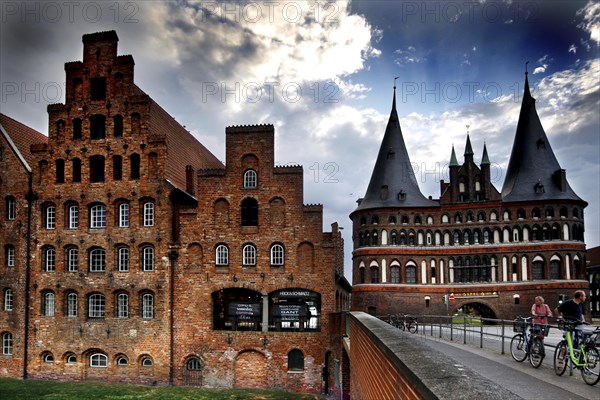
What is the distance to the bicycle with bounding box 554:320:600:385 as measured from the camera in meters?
8.81

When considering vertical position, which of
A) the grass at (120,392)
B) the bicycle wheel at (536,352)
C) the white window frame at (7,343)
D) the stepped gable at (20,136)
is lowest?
the grass at (120,392)

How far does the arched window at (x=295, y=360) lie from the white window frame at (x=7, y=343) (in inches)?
594

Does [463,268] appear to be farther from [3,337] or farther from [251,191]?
[3,337]

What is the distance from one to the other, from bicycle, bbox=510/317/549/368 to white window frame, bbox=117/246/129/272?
21382 millimetres

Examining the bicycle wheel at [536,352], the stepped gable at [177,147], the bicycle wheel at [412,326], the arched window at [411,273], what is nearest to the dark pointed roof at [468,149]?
the arched window at [411,273]

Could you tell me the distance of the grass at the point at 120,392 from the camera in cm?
2445

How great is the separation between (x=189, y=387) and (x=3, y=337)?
11063 millimetres

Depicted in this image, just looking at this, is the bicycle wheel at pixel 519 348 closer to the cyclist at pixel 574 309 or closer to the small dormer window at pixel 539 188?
the cyclist at pixel 574 309

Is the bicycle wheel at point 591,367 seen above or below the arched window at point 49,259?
below

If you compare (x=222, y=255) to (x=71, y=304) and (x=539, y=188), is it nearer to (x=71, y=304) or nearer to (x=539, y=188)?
(x=71, y=304)

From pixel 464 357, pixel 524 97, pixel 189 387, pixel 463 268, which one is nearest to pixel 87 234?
pixel 189 387

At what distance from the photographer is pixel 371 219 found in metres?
50.0

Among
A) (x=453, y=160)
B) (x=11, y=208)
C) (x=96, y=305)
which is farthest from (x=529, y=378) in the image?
(x=453, y=160)

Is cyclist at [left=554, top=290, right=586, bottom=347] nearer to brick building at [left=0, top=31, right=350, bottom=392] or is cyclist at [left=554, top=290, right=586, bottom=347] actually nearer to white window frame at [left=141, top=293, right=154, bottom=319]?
brick building at [left=0, top=31, right=350, bottom=392]
